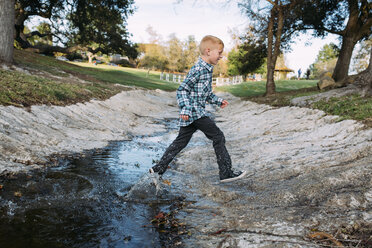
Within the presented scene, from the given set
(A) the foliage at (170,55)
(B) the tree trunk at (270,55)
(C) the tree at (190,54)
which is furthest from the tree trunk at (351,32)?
(C) the tree at (190,54)

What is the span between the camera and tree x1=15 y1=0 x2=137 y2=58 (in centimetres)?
2183

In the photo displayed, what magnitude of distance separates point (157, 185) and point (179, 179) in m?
0.73

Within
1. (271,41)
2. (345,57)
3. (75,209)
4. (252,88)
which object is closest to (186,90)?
(75,209)

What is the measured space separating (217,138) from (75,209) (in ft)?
6.81

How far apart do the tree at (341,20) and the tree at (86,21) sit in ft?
40.8

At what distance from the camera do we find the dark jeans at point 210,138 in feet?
14.0

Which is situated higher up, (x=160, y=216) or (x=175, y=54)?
(x=175, y=54)

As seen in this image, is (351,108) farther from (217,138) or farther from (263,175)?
(217,138)

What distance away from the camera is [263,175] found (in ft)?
16.1

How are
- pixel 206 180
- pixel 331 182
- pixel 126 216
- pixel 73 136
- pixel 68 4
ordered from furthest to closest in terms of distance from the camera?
1. pixel 68 4
2. pixel 73 136
3. pixel 206 180
4. pixel 331 182
5. pixel 126 216

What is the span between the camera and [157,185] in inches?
170

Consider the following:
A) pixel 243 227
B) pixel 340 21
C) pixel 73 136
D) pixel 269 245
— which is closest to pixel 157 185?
pixel 243 227

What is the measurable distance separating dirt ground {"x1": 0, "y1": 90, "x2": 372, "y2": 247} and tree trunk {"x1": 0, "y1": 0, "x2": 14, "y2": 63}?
19.5ft

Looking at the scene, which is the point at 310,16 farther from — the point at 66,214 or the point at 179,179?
the point at 66,214
